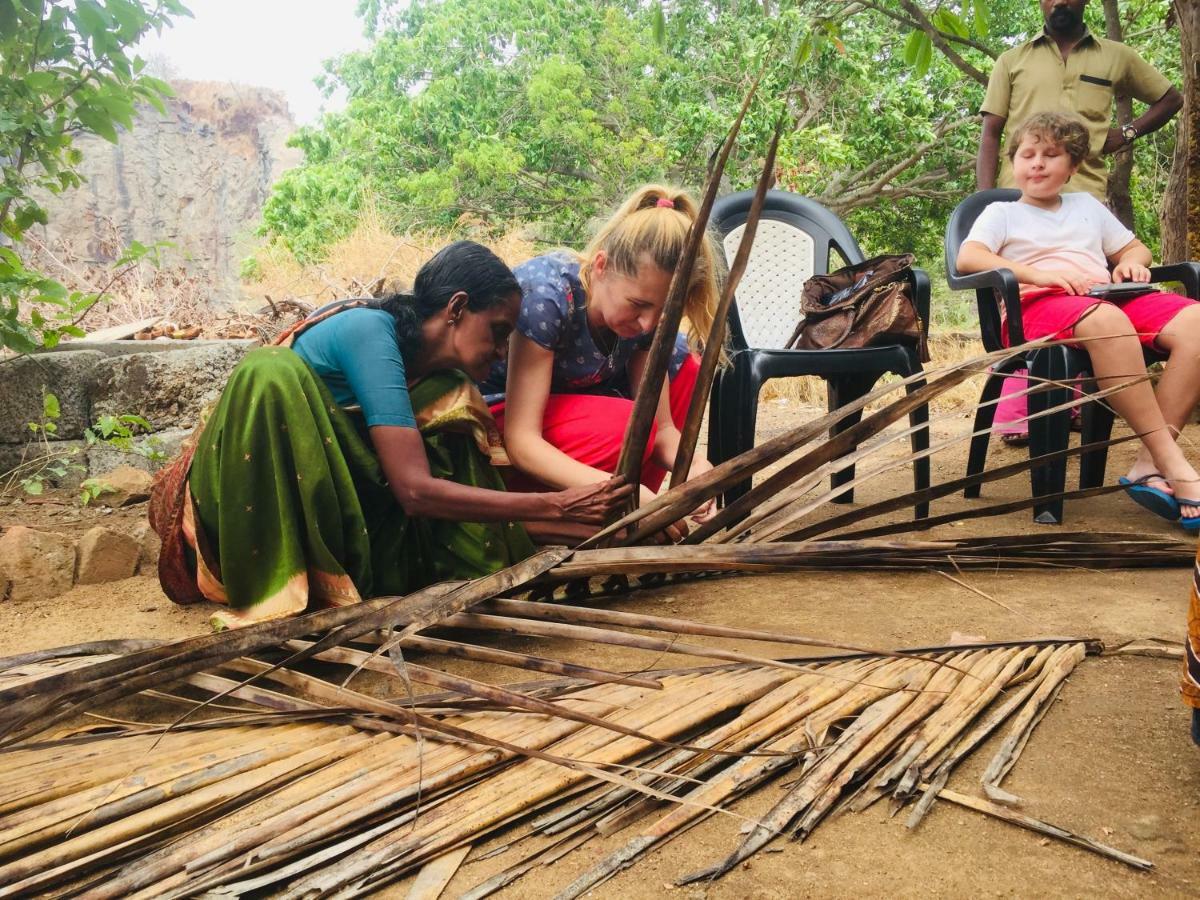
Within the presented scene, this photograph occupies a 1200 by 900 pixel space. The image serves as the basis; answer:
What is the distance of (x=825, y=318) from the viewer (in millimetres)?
3182

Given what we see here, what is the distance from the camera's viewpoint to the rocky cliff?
839 inches

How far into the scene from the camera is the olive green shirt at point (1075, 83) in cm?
388

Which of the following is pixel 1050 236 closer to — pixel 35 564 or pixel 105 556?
pixel 105 556

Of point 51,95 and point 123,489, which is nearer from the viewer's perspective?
point 51,95

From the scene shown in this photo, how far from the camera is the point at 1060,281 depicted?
2.93 m

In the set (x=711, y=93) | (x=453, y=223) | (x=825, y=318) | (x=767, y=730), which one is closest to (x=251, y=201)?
(x=453, y=223)

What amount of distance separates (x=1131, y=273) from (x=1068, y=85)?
1.25 metres

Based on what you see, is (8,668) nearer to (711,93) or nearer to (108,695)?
(108,695)

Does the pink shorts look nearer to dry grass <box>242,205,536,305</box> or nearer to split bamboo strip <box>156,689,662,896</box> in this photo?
split bamboo strip <box>156,689,662,896</box>

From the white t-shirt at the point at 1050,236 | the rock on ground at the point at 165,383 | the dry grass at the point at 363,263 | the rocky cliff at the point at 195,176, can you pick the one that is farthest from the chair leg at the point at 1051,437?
the rocky cliff at the point at 195,176

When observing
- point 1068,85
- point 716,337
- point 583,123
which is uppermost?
point 583,123

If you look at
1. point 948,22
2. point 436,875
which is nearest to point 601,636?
point 436,875

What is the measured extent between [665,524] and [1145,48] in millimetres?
9099

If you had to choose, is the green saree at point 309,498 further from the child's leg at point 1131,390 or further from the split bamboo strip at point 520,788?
the child's leg at point 1131,390
